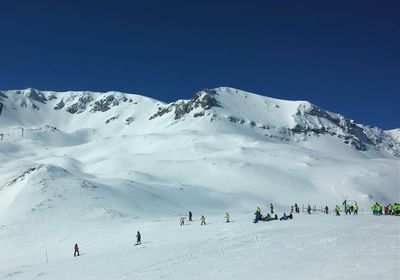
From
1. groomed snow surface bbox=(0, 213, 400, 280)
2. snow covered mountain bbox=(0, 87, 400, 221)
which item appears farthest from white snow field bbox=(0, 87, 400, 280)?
snow covered mountain bbox=(0, 87, 400, 221)

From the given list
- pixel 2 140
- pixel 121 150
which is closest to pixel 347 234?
pixel 121 150

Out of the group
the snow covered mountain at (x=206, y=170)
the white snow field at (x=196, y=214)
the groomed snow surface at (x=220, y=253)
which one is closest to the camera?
the groomed snow surface at (x=220, y=253)

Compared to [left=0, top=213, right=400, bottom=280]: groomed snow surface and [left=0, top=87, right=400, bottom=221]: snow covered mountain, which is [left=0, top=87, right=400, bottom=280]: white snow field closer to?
[left=0, top=213, right=400, bottom=280]: groomed snow surface

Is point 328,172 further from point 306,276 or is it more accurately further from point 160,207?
point 306,276

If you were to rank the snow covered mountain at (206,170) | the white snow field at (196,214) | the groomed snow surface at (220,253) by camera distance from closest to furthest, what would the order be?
the groomed snow surface at (220,253) < the white snow field at (196,214) < the snow covered mountain at (206,170)

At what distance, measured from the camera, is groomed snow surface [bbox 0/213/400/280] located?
66.8 ft

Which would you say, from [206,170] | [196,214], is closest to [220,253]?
[196,214]

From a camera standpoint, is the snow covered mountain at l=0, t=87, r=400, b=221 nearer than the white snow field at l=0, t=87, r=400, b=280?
No

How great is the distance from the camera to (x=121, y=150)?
491ft

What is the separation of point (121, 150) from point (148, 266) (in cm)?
12687

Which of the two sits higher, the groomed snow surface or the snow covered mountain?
the snow covered mountain

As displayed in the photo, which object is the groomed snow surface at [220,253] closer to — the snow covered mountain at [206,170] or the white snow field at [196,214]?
the white snow field at [196,214]

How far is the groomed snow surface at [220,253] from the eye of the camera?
20.4 meters

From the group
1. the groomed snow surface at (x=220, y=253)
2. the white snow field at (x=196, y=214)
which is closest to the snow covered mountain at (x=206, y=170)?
the white snow field at (x=196, y=214)
